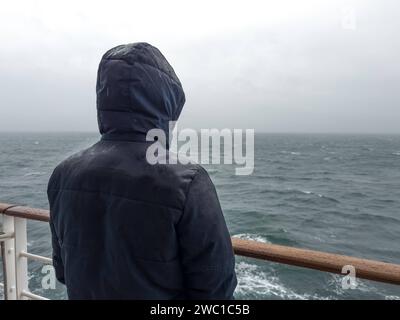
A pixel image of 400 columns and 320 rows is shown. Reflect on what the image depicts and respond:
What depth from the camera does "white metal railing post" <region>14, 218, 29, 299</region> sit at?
1916mm

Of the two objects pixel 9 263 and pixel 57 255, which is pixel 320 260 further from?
pixel 9 263

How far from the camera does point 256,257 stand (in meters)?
1.25

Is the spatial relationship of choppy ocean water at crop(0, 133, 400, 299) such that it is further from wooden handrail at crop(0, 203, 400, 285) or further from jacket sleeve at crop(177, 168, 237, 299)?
wooden handrail at crop(0, 203, 400, 285)

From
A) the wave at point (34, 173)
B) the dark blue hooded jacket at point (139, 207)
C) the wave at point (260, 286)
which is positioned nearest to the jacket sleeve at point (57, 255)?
→ the dark blue hooded jacket at point (139, 207)

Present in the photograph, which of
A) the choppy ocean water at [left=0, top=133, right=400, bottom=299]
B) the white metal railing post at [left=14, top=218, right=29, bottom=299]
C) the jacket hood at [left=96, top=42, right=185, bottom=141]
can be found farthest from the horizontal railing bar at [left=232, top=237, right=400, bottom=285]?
the white metal railing post at [left=14, top=218, right=29, bottom=299]

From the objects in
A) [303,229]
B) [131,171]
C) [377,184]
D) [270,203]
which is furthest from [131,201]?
[377,184]

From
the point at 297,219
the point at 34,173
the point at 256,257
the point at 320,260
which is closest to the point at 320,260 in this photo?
the point at 320,260

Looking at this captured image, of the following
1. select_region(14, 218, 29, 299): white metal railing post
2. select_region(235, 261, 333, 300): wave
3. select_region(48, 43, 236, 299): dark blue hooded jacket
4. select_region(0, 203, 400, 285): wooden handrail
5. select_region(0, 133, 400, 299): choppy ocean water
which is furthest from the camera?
select_region(0, 133, 400, 299): choppy ocean water

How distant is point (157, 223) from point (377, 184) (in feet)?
90.6

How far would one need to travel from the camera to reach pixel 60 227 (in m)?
1.02

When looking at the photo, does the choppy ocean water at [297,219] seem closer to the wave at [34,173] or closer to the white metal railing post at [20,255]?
the wave at [34,173]

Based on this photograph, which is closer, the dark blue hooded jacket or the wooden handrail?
the dark blue hooded jacket
